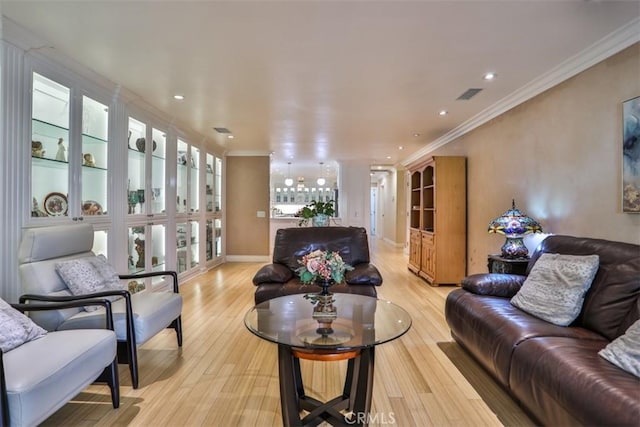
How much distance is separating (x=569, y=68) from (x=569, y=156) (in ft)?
2.48

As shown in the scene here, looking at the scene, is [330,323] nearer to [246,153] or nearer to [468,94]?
[468,94]

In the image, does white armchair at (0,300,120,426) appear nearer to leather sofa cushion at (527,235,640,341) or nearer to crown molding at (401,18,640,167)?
leather sofa cushion at (527,235,640,341)

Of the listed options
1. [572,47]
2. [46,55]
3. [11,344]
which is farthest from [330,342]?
[46,55]

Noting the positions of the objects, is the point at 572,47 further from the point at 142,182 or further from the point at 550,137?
the point at 142,182

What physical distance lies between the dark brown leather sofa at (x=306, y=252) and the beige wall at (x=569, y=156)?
1.82 meters

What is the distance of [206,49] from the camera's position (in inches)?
102

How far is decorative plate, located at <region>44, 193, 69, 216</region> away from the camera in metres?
2.73

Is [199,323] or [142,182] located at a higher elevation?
[142,182]

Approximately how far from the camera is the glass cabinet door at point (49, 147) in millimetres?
2633

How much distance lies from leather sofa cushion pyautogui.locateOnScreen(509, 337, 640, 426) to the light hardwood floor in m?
0.33

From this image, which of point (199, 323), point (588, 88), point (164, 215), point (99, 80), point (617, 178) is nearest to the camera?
point (617, 178)

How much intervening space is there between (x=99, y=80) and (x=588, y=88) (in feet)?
14.4

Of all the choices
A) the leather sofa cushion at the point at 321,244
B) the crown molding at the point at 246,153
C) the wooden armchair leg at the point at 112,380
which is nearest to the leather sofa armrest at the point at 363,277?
the leather sofa cushion at the point at 321,244

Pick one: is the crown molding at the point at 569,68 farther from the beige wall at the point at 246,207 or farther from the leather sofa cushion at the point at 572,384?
the beige wall at the point at 246,207
